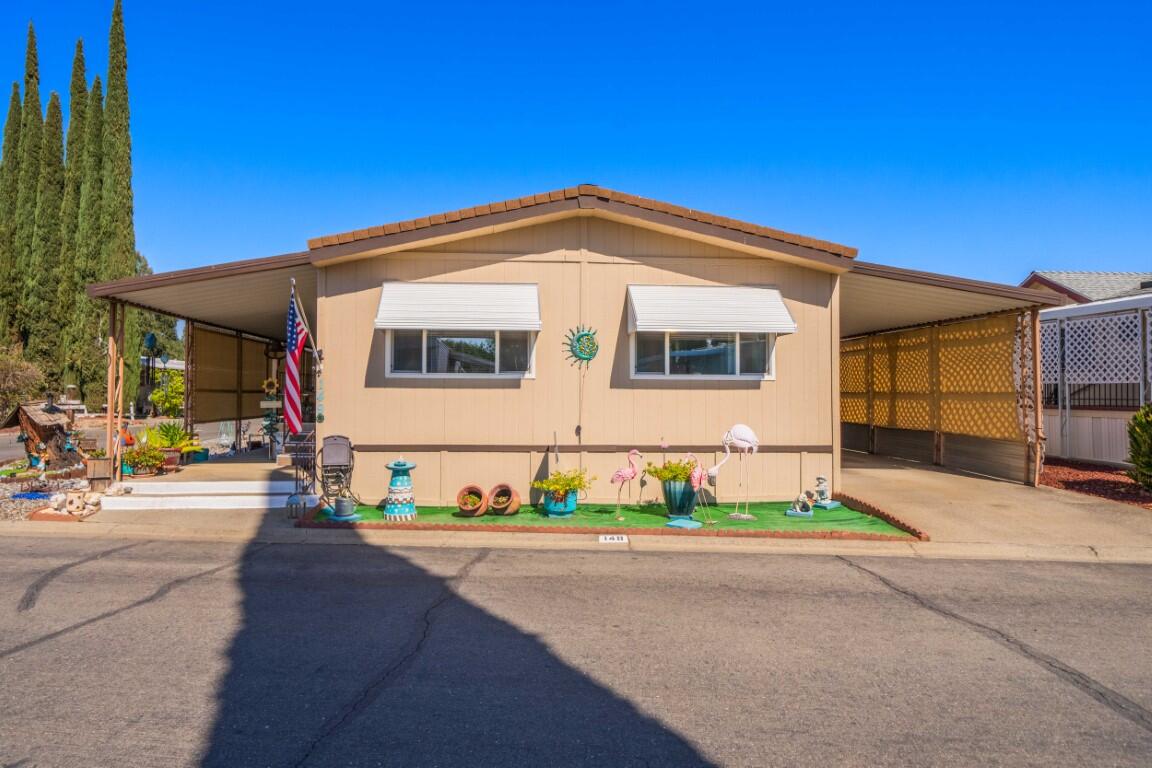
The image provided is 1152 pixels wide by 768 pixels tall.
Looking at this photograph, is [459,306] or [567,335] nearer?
[459,306]

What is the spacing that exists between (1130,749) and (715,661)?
2.16 meters

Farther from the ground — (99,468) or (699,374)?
(699,374)

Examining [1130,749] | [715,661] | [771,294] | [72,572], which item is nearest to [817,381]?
[771,294]

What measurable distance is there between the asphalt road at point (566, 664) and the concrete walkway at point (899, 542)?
86 centimetres

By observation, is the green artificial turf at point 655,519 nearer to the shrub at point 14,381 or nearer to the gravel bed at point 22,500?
the gravel bed at point 22,500

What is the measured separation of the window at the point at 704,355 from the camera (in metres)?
10.6

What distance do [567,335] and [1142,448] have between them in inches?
343

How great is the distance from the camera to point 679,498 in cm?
959

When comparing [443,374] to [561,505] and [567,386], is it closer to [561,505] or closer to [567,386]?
[567,386]

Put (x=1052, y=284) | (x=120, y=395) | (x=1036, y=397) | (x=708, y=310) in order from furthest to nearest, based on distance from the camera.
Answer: (x=1052, y=284)
(x=1036, y=397)
(x=120, y=395)
(x=708, y=310)

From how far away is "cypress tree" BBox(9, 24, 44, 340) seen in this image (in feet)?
103

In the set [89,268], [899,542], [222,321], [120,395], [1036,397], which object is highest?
[89,268]

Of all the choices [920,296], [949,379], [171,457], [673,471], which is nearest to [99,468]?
[171,457]

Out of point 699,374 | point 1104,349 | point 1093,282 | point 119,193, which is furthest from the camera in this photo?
point 119,193
